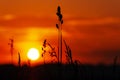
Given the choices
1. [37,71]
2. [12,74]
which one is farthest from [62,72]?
[37,71]

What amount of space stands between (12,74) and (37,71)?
160 centimetres

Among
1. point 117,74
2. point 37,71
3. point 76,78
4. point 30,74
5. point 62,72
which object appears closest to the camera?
point 76,78

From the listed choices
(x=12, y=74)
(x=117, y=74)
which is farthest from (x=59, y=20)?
(x=12, y=74)

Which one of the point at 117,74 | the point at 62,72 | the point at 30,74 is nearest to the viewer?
the point at 62,72

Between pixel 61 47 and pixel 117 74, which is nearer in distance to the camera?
pixel 61 47

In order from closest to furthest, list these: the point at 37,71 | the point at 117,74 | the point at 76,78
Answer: the point at 76,78 < the point at 117,74 < the point at 37,71

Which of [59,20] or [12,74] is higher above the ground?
[59,20]

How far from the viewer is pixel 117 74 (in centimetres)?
973

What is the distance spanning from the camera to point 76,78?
8.39 meters

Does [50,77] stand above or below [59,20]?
below

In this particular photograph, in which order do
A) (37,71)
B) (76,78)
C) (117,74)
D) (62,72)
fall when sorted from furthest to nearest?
1. (37,71)
2. (117,74)
3. (62,72)
4. (76,78)

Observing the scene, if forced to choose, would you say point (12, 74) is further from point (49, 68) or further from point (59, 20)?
point (59, 20)

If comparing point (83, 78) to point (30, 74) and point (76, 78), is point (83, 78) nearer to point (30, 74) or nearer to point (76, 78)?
point (76, 78)

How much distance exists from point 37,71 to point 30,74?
2.05 meters
